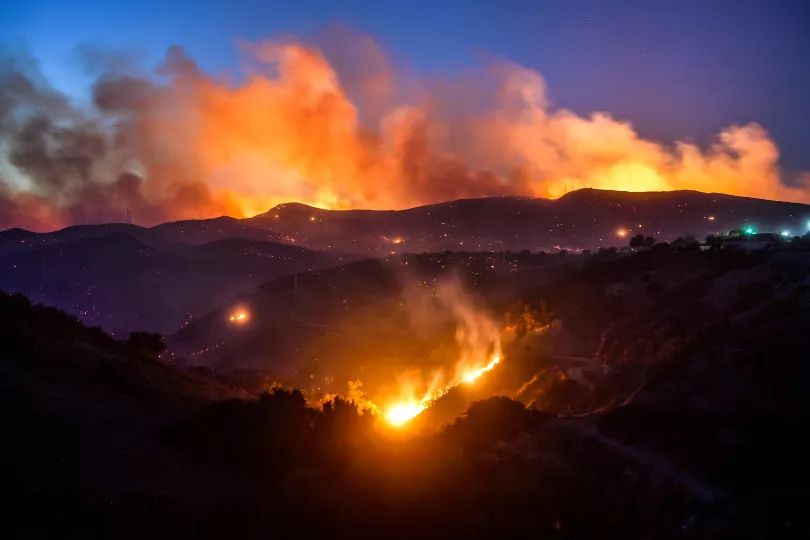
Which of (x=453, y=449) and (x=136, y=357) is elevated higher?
(x=136, y=357)

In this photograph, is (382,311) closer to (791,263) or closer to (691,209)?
(791,263)

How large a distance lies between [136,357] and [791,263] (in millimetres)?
40487

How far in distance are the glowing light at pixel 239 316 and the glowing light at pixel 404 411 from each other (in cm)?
4458

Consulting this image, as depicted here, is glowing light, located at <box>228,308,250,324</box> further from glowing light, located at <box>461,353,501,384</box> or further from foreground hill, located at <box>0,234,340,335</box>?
glowing light, located at <box>461,353,501,384</box>

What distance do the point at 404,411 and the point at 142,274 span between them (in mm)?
116024

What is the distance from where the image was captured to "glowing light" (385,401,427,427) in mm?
43531

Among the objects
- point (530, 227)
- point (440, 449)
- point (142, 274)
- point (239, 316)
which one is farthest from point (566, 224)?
point (440, 449)

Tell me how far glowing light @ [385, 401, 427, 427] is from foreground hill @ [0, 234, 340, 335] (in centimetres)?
8657

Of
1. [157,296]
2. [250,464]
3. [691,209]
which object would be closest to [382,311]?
[250,464]

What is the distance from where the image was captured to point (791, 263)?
127 ft

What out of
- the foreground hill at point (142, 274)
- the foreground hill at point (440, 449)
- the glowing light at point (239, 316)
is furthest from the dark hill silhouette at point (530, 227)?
→ the foreground hill at point (440, 449)

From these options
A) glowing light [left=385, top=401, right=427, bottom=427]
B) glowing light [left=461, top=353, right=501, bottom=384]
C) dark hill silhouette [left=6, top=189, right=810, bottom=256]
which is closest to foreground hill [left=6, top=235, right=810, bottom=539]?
glowing light [left=461, top=353, right=501, bottom=384]

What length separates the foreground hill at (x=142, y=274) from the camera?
129 m

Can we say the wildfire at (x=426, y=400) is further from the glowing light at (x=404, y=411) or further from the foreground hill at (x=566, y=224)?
the foreground hill at (x=566, y=224)
